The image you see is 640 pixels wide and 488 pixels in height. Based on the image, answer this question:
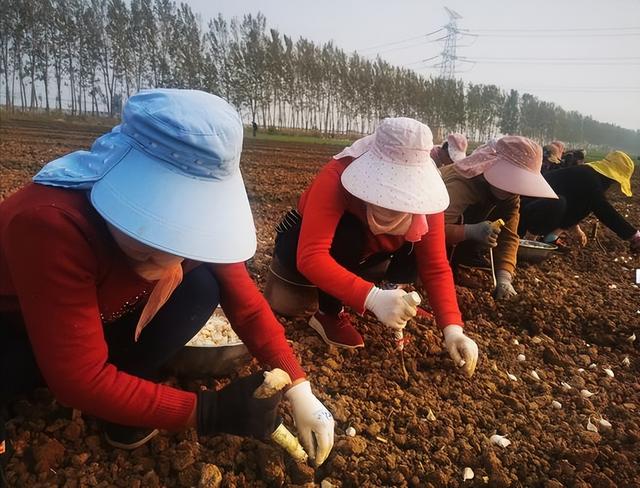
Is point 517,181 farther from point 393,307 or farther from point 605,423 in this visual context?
point 393,307

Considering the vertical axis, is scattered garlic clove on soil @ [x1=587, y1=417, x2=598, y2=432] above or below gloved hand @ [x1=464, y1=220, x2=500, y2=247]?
below

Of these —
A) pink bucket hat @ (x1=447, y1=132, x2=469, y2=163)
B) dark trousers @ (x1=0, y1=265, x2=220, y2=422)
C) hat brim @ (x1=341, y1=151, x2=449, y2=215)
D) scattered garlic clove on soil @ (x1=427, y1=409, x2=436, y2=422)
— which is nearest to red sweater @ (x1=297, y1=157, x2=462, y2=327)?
hat brim @ (x1=341, y1=151, x2=449, y2=215)

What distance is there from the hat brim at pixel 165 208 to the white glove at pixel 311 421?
50 cm

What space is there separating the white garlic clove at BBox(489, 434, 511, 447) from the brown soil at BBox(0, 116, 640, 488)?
2 centimetres

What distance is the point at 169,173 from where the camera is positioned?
1046 mm

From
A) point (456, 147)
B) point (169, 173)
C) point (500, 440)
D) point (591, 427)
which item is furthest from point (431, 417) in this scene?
point (456, 147)

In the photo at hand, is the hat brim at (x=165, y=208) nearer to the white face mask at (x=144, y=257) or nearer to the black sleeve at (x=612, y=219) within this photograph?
the white face mask at (x=144, y=257)

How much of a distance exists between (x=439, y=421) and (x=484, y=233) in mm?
1072

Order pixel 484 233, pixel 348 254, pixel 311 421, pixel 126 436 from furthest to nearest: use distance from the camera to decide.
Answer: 1. pixel 484 233
2. pixel 348 254
3. pixel 126 436
4. pixel 311 421

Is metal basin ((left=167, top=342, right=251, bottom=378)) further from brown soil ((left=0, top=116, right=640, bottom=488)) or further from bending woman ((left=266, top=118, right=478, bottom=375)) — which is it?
bending woman ((left=266, top=118, right=478, bottom=375))

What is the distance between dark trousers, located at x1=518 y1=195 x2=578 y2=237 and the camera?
13.8 feet

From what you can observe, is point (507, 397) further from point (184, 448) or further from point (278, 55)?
point (278, 55)

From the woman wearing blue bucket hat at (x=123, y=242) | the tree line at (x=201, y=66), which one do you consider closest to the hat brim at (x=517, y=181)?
the woman wearing blue bucket hat at (x=123, y=242)

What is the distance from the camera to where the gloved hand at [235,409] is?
1.23 m
